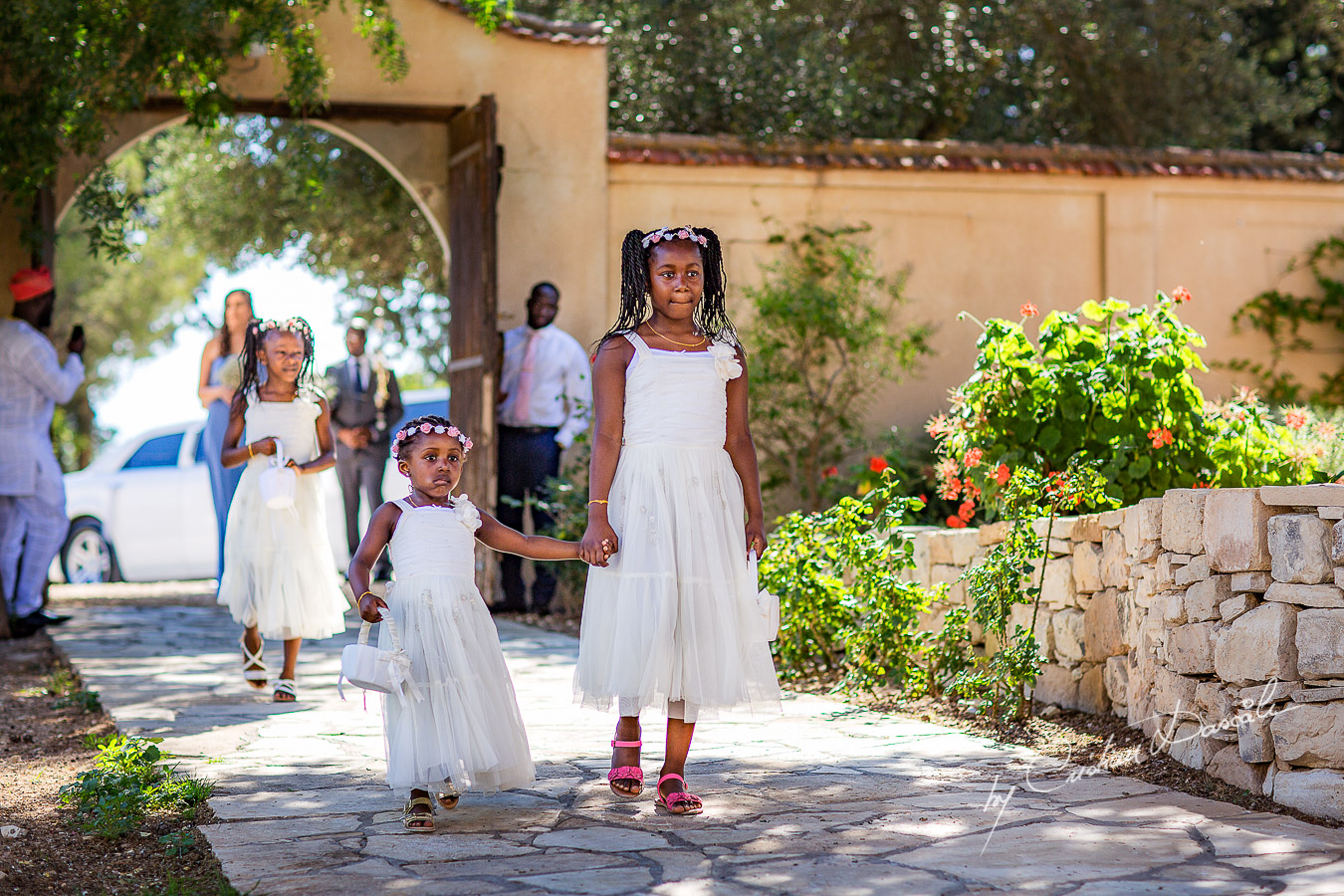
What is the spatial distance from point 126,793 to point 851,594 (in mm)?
3090

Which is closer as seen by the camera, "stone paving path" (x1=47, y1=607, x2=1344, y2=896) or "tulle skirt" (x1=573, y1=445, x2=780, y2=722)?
"stone paving path" (x1=47, y1=607, x2=1344, y2=896)

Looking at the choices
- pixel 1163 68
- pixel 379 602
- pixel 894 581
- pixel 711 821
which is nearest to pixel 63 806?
pixel 379 602

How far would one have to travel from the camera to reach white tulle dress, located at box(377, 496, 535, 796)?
366 centimetres

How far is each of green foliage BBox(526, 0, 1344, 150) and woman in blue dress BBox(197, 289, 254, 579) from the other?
439cm

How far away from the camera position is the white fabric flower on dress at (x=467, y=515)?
12.9 ft

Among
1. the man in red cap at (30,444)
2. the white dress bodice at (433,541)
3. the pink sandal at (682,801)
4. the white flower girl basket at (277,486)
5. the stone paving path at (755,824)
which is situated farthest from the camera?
the man in red cap at (30,444)

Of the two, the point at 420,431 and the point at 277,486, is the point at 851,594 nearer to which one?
the point at 277,486

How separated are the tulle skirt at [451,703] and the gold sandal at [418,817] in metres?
0.05

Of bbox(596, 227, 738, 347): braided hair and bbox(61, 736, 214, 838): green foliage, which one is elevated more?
bbox(596, 227, 738, 347): braided hair

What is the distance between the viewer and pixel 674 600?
3846 mm

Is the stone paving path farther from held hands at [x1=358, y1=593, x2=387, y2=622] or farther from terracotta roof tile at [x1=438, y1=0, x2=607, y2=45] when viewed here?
terracotta roof tile at [x1=438, y1=0, x2=607, y2=45]

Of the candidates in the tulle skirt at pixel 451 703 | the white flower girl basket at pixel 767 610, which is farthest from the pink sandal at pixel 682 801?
the white flower girl basket at pixel 767 610

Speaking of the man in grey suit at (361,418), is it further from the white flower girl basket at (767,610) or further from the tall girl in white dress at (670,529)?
the white flower girl basket at (767,610)

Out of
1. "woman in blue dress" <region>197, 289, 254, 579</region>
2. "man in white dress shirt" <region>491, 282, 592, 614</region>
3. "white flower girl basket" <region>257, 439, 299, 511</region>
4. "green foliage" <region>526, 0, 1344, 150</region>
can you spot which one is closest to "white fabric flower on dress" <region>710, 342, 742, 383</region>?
"white flower girl basket" <region>257, 439, 299, 511</region>
